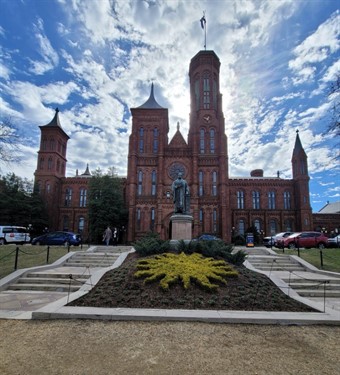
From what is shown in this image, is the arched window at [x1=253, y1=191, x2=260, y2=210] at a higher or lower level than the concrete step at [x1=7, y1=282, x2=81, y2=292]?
higher

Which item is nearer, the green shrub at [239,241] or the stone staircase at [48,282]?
the stone staircase at [48,282]

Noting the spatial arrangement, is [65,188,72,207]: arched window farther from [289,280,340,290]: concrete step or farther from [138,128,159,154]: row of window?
[289,280,340,290]: concrete step

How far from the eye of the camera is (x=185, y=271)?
8.07m

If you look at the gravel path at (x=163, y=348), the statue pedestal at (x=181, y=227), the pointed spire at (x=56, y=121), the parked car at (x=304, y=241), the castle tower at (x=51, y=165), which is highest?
the pointed spire at (x=56, y=121)

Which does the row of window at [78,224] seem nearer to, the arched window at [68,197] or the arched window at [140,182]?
the arched window at [68,197]

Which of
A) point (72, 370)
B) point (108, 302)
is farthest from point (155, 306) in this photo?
point (72, 370)

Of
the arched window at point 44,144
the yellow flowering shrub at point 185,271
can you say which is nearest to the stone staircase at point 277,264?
the yellow flowering shrub at point 185,271

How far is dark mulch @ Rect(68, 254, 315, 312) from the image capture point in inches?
251

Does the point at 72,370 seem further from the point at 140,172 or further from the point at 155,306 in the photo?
the point at 140,172

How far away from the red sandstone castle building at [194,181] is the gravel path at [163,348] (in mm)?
28806

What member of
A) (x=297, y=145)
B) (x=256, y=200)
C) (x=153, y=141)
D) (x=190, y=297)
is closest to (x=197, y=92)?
(x=153, y=141)

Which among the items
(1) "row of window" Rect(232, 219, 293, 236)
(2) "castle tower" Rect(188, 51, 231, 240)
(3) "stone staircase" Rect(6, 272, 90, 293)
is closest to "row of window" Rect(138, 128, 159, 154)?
(2) "castle tower" Rect(188, 51, 231, 240)

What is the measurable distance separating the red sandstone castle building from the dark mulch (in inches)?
1032

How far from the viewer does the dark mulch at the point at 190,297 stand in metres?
6.39
